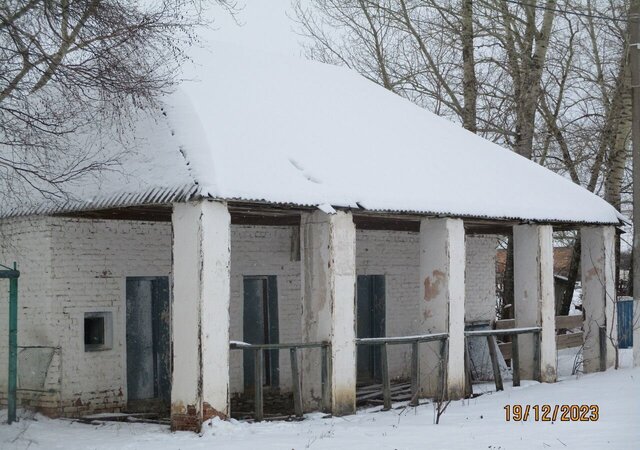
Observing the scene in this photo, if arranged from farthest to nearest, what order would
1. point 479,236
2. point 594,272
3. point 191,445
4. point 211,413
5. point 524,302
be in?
point 479,236
point 594,272
point 524,302
point 211,413
point 191,445

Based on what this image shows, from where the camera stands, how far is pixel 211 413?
1085 centimetres

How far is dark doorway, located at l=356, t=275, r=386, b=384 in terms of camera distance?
57.6 ft

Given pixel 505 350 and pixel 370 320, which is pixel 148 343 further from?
pixel 505 350

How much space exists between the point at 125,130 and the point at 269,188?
7.09 feet

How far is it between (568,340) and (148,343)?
876 centimetres

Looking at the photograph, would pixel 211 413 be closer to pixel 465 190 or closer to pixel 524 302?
pixel 465 190

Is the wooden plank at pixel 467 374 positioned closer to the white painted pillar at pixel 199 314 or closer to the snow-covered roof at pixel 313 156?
the snow-covered roof at pixel 313 156

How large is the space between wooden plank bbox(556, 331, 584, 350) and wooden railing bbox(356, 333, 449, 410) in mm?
5530

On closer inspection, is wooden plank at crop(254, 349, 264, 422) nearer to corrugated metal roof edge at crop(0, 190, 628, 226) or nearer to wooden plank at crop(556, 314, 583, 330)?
corrugated metal roof edge at crop(0, 190, 628, 226)

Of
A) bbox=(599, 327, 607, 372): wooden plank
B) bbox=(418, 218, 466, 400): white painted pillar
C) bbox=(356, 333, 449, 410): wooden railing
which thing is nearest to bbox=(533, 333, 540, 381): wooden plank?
bbox=(418, 218, 466, 400): white painted pillar

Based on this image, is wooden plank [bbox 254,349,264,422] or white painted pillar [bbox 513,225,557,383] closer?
wooden plank [bbox 254,349,264,422]

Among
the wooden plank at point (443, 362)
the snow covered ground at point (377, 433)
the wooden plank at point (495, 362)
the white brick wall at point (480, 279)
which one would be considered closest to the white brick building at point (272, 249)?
the wooden plank at point (443, 362)

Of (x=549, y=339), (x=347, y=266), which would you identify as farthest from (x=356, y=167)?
(x=549, y=339)

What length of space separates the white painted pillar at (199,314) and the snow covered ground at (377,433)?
29cm
